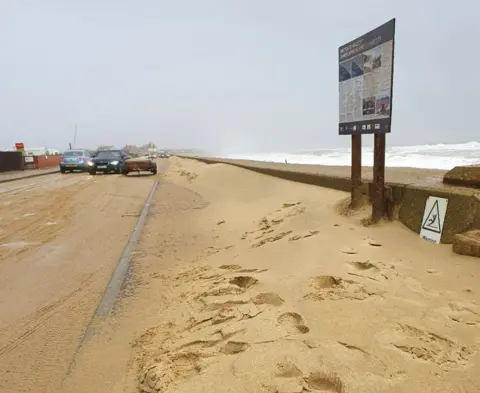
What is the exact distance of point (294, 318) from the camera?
9.43ft

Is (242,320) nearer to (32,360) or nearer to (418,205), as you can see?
(32,360)

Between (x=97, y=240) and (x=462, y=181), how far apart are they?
5.50m

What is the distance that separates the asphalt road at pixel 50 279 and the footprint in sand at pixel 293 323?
1599 millimetres

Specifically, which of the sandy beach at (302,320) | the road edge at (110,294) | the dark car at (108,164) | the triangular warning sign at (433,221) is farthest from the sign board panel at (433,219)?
the dark car at (108,164)

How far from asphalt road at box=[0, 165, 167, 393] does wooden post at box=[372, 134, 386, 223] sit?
11.1ft

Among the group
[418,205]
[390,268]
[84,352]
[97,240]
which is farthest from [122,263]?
[418,205]

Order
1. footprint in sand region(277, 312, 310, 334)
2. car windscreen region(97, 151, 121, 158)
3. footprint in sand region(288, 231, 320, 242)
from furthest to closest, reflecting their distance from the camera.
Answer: car windscreen region(97, 151, 121, 158), footprint in sand region(288, 231, 320, 242), footprint in sand region(277, 312, 310, 334)

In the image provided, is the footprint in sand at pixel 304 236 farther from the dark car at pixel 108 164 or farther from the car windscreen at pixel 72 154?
the car windscreen at pixel 72 154

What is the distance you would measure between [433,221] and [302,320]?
2.16m

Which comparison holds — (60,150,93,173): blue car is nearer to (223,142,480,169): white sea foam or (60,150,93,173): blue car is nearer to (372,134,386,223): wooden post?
(223,142,480,169): white sea foam

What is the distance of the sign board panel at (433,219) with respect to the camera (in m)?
4.02

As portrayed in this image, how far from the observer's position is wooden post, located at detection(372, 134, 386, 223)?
4875 mm

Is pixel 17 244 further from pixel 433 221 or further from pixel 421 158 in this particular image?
pixel 421 158

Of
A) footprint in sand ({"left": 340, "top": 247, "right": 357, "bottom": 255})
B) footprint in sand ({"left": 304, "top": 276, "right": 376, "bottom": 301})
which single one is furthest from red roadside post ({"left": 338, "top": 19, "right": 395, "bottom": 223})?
footprint in sand ({"left": 304, "top": 276, "right": 376, "bottom": 301})
